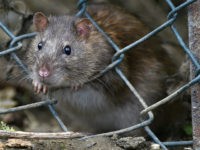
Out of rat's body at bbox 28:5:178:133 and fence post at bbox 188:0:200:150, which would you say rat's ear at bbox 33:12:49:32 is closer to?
rat's body at bbox 28:5:178:133

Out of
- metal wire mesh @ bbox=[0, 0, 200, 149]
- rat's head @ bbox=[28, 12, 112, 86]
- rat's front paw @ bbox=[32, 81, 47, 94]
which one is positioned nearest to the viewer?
metal wire mesh @ bbox=[0, 0, 200, 149]

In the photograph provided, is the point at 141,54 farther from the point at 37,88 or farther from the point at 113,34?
the point at 37,88

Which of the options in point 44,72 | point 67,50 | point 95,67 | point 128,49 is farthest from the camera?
point 95,67

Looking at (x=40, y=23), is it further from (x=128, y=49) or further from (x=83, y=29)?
(x=128, y=49)

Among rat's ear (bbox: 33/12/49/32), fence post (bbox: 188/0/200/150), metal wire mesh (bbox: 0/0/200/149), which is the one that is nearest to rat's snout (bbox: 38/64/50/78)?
metal wire mesh (bbox: 0/0/200/149)

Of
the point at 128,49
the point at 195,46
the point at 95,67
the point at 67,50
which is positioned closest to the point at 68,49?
the point at 67,50

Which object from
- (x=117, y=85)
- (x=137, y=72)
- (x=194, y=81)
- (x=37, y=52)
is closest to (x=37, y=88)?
(x=37, y=52)
